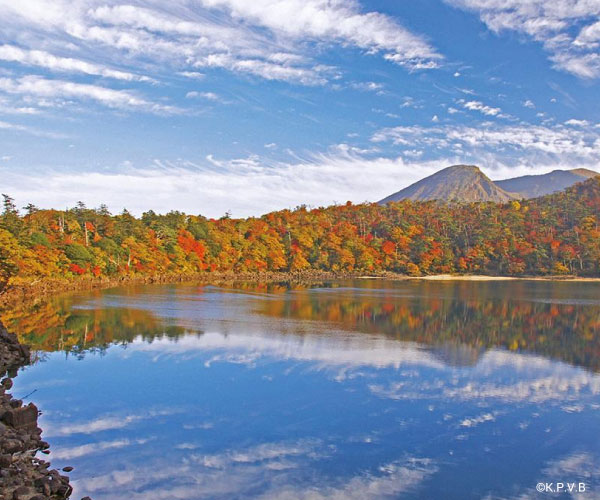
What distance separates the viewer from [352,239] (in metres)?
79.0

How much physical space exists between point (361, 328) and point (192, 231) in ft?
157

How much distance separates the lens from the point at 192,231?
67188 millimetres

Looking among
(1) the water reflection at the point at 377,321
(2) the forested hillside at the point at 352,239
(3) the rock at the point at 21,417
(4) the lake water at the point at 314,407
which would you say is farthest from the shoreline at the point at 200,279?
(3) the rock at the point at 21,417

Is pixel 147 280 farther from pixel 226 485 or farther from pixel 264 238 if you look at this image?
pixel 226 485

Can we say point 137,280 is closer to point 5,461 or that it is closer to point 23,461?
point 23,461

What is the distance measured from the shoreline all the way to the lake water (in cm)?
1116

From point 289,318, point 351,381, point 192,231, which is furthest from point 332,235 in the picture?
point 351,381

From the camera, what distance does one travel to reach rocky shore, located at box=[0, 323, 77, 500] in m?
6.46

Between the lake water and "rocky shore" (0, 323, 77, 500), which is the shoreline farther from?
"rocky shore" (0, 323, 77, 500)

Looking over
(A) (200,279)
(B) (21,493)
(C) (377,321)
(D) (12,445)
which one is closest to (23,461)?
(D) (12,445)

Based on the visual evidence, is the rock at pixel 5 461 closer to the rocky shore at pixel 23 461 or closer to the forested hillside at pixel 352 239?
the rocky shore at pixel 23 461

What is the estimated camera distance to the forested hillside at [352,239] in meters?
52.7

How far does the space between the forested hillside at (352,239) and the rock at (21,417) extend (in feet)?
124

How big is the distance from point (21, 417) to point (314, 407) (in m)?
5.99
